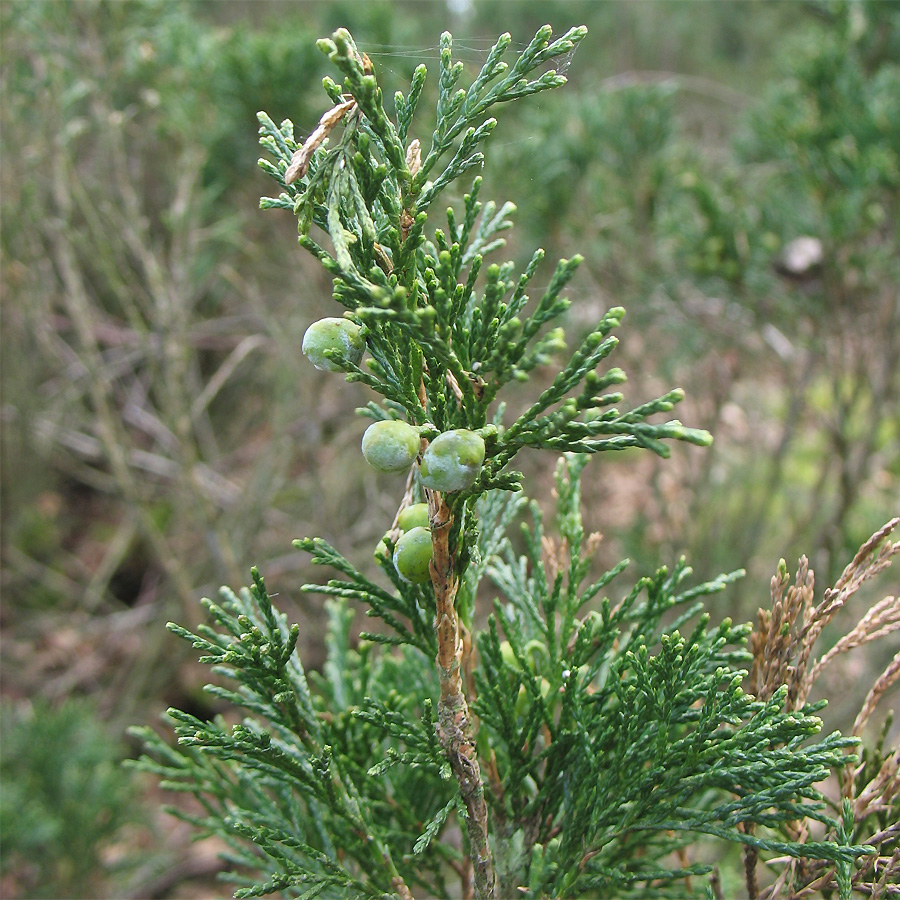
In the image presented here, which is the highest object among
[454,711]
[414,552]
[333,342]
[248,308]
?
[248,308]

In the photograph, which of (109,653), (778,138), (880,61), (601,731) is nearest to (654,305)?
(778,138)

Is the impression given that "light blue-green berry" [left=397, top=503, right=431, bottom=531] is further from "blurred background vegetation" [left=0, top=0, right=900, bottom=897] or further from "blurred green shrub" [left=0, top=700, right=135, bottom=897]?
"blurred green shrub" [left=0, top=700, right=135, bottom=897]

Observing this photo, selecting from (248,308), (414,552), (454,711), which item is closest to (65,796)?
(454,711)

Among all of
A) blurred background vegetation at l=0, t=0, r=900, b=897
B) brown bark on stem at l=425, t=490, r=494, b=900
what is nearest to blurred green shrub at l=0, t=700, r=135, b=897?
blurred background vegetation at l=0, t=0, r=900, b=897

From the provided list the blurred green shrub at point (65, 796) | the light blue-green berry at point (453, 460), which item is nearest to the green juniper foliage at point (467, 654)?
the light blue-green berry at point (453, 460)

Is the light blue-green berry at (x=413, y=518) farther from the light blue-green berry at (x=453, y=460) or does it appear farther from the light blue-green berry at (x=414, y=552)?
the light blue-green berry at (x=453, y=460)

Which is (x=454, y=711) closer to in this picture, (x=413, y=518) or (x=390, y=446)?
(x=413, y=518)

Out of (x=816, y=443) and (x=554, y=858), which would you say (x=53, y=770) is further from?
(x=816, y=443)
